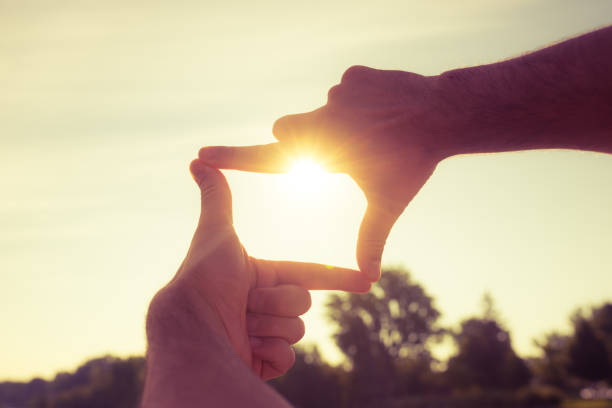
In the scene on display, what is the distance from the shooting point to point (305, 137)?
130 inches

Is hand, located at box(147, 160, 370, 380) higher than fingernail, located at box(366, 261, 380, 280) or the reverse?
the reverse

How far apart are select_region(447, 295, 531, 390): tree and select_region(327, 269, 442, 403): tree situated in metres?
5.48

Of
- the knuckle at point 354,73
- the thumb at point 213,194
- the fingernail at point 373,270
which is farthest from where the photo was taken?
the fingernail at point 373,270

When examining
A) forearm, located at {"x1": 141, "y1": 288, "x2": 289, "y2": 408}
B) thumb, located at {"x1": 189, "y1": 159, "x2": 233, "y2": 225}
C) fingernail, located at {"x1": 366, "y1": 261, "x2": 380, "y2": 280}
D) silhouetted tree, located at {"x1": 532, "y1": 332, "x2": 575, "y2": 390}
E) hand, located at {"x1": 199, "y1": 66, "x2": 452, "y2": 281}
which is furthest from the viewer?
silhouetted tree, located at {"x1": 532, "y1": 332, "x2": 575, "y2": 390}

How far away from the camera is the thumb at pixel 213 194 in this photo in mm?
2707

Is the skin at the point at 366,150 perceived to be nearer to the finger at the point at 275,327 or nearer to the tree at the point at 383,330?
the finger at the point at 275,327

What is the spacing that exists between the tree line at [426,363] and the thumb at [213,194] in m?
51.2

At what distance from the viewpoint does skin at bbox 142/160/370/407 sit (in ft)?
5.33

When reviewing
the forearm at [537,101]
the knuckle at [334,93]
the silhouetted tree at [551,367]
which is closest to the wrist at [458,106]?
the forearm at [537,101]

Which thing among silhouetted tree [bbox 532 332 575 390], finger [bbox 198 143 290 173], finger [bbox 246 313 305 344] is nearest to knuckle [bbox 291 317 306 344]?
finger [bbox 246 313 305 344]

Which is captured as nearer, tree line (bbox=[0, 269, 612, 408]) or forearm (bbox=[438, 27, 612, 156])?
forearm (bbox=[438, 27, 612, 156])

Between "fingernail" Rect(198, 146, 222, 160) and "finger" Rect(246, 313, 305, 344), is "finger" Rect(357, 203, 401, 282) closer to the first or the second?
"finger" Rect(246, 313, 305, 344)

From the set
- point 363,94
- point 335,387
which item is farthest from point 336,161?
point 335,387

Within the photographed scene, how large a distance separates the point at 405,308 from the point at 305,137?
62.7 m
